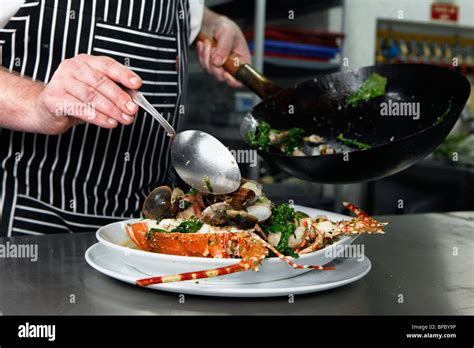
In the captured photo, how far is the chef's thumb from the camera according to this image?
1755 mm

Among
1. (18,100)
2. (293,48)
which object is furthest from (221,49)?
(293,48)

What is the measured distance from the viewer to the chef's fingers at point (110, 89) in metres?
1.08

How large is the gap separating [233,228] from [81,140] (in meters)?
0.71

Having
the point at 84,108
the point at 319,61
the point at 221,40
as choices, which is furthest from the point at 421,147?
the point at 319,61

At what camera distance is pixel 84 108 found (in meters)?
1.11

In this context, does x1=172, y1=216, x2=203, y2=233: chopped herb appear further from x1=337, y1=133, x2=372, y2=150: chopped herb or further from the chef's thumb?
the chef's thumb

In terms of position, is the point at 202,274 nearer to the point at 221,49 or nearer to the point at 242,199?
the point at 242,199

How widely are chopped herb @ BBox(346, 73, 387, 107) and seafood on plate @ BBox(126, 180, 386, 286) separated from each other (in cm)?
44

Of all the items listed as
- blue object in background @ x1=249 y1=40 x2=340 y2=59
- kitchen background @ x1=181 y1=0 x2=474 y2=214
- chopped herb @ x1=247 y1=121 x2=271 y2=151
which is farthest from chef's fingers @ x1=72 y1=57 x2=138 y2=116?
blue object in background @ x1=249 y1=40 x2=340 y2=59

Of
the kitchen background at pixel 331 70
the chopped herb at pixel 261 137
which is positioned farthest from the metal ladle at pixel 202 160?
the kitchen background at pixel 331 70

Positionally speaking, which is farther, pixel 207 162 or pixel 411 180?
pixel 411 180

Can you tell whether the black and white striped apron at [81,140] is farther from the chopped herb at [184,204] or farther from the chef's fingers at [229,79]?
the chopped herb at [184,204]

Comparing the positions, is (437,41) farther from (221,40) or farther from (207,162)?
(207,162)

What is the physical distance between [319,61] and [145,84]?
6.56 ft
